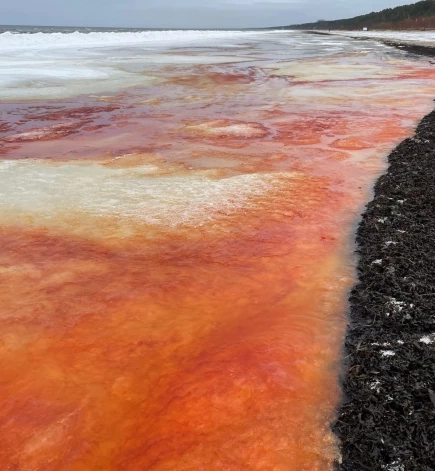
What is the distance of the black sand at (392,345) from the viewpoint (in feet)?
6.05

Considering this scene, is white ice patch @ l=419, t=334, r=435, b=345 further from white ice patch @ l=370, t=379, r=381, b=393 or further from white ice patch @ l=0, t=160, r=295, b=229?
white ice patch @ l=0, t=160, r=295, b=229

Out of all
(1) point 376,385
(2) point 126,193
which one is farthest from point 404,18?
(1) point 376,385

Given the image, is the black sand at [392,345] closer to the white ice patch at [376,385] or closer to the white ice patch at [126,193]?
the white ice patch at [376,385]

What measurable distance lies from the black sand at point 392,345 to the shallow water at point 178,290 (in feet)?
0.35

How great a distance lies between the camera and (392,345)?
2408mm

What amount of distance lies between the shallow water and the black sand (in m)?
0.11

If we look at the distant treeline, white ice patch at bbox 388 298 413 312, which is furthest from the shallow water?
the distant treeline

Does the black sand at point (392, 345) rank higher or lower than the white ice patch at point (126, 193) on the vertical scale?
lower

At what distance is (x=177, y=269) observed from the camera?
3.25 metres

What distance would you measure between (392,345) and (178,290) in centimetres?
134

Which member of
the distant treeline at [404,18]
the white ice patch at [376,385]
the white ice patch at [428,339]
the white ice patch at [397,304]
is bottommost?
the white ice patch at [376,385]

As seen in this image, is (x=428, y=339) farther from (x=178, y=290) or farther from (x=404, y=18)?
(x=404, y=18)

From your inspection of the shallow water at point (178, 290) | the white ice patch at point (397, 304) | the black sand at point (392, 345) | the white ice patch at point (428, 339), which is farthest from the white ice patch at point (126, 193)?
the white ice patch at point (428, 339)

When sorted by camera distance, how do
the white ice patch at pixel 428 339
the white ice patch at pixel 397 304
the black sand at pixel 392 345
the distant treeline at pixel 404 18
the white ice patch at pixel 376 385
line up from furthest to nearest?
the distant treeline at pixel 404 18 < the white ice patch at pixel 397 304 < the white ice patch at pixel 428 339 < the white ice patch at pixel 376 385 < the black sand at pixel 392 345
